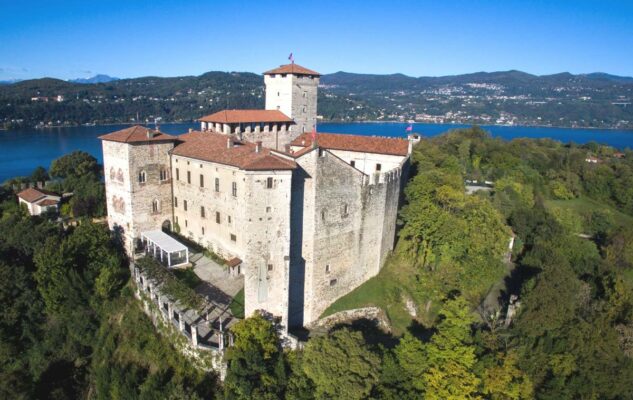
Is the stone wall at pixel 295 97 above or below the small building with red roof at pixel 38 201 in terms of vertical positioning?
above

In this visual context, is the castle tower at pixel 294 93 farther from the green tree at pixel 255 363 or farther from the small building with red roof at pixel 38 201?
the green tree at pixel 255 363

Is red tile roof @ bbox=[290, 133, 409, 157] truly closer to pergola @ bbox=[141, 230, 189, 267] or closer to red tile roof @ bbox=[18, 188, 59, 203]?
pergola @ bbox=[141, 230, 189, 267]

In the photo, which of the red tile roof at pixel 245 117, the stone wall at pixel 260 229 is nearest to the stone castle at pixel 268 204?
the stone wall at pixel 260 229

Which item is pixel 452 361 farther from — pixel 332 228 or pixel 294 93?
pixel 294 93

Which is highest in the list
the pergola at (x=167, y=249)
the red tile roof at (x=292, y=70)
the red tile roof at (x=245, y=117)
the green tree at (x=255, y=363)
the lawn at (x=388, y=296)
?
the red tile roof at (x=292, y=70)

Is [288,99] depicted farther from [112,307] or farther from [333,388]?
[333,388]

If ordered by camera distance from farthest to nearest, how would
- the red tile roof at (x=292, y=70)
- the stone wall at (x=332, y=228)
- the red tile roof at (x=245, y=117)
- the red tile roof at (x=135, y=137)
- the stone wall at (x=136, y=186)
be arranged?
the red tile roof at (x=292, y=70) < the red tile roof at (x=245, y=117) < the stone wall at (x=136, y=186) < the red tile roof at (x=135, y=137) < the stone wall at (x=332, y=228)

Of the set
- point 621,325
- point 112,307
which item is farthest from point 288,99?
point 621,325

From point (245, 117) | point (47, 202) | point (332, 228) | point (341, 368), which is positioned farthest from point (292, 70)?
point (341, 368)

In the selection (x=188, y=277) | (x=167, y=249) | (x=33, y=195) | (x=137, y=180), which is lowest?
(x=188, y=277)
